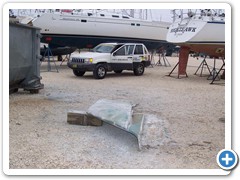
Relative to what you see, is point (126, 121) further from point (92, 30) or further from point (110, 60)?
point (92, 30)

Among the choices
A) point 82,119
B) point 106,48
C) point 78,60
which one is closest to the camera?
point 82,119

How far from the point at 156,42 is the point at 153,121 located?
18153 mm

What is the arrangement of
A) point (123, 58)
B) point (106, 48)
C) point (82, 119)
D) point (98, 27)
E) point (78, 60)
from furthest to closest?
1. point (98, 27)
2. point (123, 58)
3. point (106, 48)
4. point (78, 60)
5. point (82, 119)

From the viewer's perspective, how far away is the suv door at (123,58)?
648 inches

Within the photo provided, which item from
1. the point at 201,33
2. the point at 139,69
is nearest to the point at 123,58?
the point at 139,69

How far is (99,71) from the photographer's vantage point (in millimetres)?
Result: 15664

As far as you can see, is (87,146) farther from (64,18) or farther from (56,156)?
(64,18)

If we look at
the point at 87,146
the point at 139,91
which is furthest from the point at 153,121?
the point at 139,91

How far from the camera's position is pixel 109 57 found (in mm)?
16156
